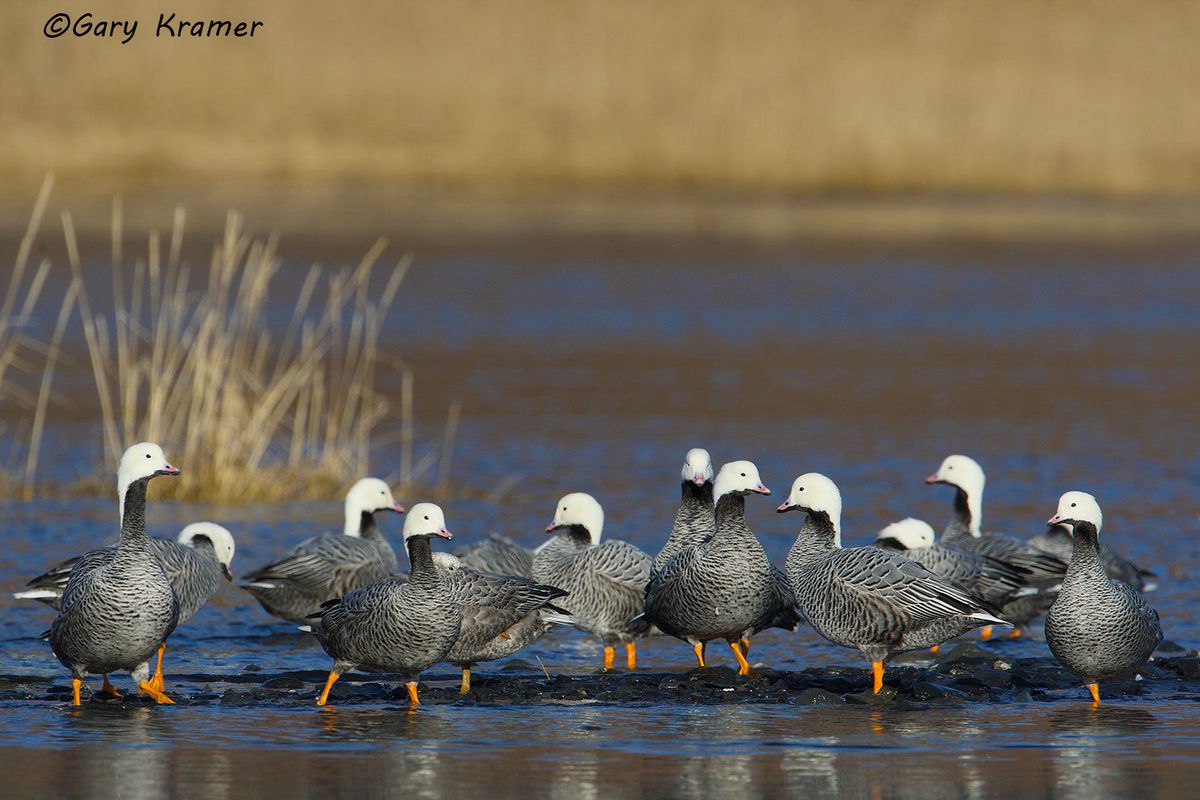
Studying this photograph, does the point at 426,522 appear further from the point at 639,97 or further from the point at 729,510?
the point at 639,97

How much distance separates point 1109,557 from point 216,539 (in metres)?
5.29

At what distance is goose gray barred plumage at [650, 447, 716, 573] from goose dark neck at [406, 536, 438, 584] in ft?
6.21

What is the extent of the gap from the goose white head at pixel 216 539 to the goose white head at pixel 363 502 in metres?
0.95

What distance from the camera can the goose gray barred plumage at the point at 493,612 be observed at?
9.91 metres

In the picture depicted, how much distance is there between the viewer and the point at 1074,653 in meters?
9.49

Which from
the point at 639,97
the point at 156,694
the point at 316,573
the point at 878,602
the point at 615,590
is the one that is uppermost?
the point at 639,97

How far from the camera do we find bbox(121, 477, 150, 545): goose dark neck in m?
9.73

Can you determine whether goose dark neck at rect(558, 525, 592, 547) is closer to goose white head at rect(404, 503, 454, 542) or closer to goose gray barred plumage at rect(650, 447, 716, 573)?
goose gray barred plumage at rect(650, 447, 716, 573)

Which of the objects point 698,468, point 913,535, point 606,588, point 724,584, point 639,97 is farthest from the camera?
point 639,97

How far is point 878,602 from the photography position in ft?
32.5

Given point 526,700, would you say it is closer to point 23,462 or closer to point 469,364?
point 23,462

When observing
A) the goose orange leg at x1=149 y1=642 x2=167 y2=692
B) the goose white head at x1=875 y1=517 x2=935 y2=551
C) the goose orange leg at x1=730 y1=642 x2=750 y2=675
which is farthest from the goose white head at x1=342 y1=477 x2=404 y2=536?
the goose white head at x1=875 y1=517 x2=935 y2=551

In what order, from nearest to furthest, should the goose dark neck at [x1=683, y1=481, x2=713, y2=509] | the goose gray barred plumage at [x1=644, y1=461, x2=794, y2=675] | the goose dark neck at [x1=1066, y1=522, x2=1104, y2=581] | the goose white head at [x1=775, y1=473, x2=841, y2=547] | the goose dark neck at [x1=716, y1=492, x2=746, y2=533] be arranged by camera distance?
the goose dark neck at [x1=1066, y1=522, x2=1104, y2=581], the goose gray barred plumage at [x1=644, y1=461, x2=794, y2=675], the goose dark neck at [x1=716, y1=492, x2=746, y2=533], the goose white head at [x1=775, y1=473, x2=841, y2=547], the goose dark neck at [x1=683, y1=481, x2=713, y2=509]

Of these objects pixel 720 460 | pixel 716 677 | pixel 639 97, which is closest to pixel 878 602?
pixel 716 677
